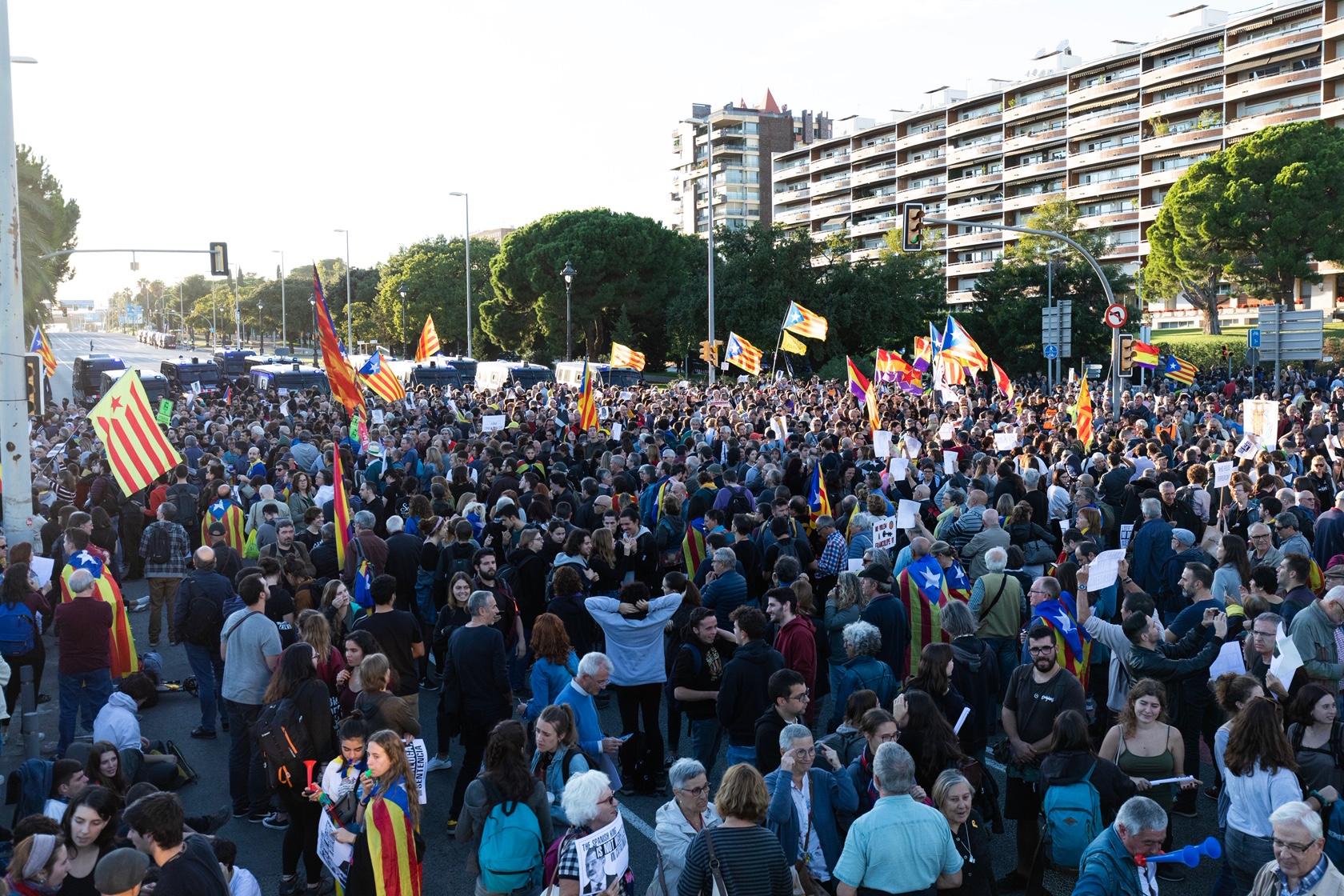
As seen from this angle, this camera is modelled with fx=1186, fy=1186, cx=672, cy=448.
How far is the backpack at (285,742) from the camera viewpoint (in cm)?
679

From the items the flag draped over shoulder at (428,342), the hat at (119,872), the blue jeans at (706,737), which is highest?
the flag draped over shoulder at (428,342)

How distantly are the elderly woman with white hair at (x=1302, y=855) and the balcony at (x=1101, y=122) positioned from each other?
88.4m

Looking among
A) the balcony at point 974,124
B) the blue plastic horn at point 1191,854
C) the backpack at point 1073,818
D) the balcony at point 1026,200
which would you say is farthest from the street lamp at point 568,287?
the balcony at point 974,124

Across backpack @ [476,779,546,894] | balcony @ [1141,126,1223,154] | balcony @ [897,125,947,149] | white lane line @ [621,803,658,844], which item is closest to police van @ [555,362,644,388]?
white lane line @ [621,803,658,844]

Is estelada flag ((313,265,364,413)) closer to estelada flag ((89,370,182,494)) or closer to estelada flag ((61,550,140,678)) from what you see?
estelada flag ((89,370,182,494))

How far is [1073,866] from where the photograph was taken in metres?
5.80

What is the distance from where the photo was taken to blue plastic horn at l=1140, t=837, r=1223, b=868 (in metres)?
A: 4.23

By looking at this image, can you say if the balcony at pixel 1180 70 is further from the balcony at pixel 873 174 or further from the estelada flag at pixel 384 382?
the estelada flag at pixel 384 382

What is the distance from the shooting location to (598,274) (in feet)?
226

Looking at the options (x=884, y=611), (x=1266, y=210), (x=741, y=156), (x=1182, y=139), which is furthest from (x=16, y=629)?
(x=741, y=156)

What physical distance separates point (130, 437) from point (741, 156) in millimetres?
117641

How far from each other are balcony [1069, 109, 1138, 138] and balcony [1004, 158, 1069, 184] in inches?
89.7

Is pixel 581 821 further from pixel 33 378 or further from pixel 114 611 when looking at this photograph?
pixel 33 378

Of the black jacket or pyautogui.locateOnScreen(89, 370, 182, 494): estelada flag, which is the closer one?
the black jacket
